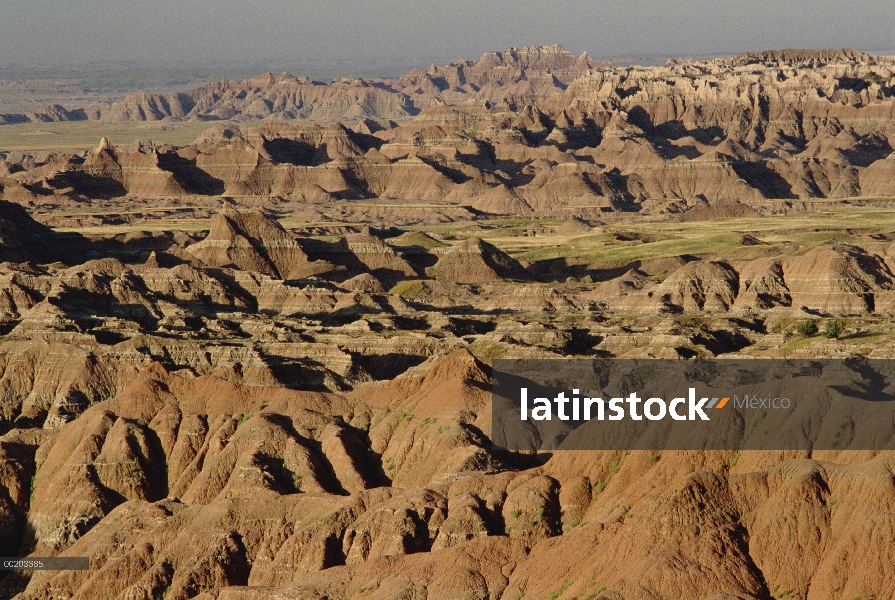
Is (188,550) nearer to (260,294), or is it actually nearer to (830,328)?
(830,328)

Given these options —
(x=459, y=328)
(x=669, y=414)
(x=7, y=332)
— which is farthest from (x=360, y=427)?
(x=7, y=332)
